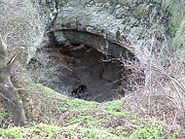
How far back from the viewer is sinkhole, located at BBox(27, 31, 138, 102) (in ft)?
44.7

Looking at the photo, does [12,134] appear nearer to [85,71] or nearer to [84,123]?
[84,123]

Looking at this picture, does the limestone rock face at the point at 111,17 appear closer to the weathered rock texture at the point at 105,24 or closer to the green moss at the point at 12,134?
the weathered rock texture at the point at 105,24

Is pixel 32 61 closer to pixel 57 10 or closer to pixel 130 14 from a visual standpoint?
pixel 57 10

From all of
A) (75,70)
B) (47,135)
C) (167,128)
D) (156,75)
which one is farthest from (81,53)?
(47,135)

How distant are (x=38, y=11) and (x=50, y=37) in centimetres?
138

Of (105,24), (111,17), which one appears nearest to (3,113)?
(105,24)

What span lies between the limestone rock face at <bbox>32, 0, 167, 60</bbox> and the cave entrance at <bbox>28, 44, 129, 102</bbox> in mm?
1317

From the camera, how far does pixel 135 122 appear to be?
255 inches

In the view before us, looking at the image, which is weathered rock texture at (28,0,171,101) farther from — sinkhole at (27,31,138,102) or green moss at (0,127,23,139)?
green moss at (0,127,23,139)

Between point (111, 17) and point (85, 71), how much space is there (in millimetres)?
3401

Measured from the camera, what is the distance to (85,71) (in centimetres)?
1530

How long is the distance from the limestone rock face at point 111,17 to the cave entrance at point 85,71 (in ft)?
4.32

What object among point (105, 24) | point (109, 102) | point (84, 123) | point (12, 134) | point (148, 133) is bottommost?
point (12, 134)

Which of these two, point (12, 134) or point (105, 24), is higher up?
point (105, 24)
